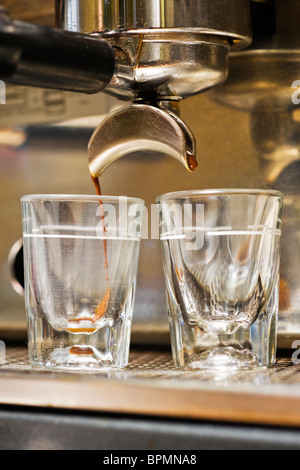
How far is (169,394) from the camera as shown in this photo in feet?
1.38

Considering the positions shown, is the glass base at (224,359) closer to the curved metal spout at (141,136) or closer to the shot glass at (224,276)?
the shot glass at (224,276)

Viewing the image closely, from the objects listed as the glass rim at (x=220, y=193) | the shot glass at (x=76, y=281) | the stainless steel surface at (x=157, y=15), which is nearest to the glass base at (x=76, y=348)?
the shot glass at (x=76, y=281)

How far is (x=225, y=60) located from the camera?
60 cm

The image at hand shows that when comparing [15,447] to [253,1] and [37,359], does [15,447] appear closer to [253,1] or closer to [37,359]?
[37,359]

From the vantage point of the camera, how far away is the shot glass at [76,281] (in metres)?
0.57

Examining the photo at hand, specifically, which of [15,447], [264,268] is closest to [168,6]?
[264,268]

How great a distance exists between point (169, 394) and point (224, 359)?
13 cm

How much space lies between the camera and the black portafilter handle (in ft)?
1.46

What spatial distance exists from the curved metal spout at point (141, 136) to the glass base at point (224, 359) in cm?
13

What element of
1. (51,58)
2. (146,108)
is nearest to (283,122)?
(146,108)

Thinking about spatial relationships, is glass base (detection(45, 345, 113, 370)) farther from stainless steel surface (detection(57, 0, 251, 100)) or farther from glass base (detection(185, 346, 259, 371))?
stainless steel surface (detection(57, 0, 251, 100))

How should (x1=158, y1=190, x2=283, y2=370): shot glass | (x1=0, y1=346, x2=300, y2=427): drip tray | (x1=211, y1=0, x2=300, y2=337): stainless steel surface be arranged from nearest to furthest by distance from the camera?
(x1=0, y1=346, x2=300, y2=427): drip tray
(x1=158, y1=190, x2=283, y2=370): shot glass
(x1=211, y1=0, x2=300, y2=337): stainless steel surface

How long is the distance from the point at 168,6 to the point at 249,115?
A: 147 millimetres

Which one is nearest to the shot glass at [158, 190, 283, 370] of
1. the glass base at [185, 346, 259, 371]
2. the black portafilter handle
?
the glass base at [185, 346, 259, 371]
